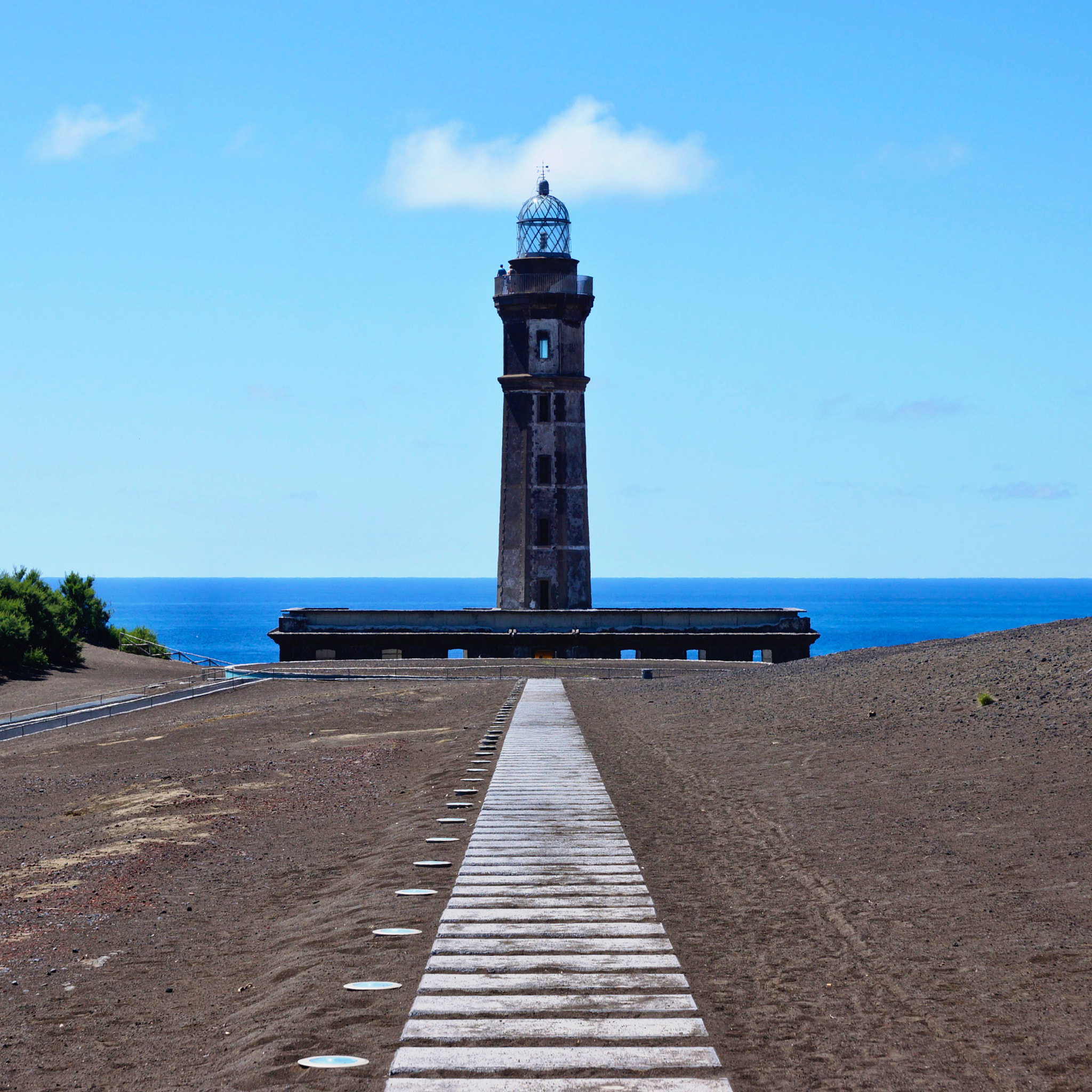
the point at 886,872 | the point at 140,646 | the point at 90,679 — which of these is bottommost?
the point at 886,872

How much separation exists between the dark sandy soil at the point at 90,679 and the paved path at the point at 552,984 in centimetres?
2684

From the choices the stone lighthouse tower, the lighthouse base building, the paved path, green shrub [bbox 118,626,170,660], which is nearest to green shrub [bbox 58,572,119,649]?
green shrub [bbox 118,626,170,660]

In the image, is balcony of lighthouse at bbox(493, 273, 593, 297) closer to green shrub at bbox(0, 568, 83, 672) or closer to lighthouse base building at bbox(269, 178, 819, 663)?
lighthouse base building at bbox(269, 178, 819, 663)

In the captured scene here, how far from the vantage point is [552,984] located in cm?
878

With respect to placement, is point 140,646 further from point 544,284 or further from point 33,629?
point 544,284

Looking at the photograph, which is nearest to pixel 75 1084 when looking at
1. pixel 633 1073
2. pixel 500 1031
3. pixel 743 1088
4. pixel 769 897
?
pixel 500 1031

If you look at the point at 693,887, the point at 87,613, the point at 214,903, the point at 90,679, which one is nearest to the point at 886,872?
the point at 693,887

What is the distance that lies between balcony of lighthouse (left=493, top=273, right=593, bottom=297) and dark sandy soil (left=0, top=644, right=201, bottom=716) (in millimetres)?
20824

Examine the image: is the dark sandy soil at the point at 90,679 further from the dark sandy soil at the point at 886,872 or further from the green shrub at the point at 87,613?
the dark sandy soil at the point at 886,872

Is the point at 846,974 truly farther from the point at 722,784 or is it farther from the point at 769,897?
the point at 722,784

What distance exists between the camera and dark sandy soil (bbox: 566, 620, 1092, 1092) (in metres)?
7.97

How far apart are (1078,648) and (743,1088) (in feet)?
67.5

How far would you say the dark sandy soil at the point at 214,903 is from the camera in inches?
326

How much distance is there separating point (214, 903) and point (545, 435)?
4200 centimetres
